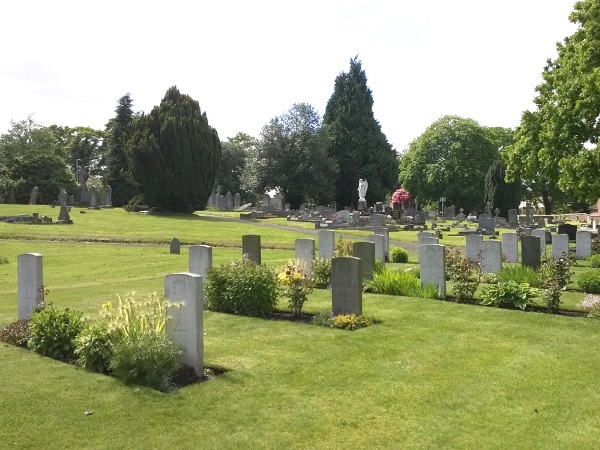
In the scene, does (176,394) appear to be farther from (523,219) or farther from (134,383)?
(523,219)

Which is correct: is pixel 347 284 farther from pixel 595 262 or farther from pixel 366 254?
pixel 595 262

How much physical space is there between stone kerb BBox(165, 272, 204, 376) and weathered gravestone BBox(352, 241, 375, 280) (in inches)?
313

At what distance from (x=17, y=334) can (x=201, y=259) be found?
5004 mm

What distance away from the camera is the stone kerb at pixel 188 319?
27.9 feet

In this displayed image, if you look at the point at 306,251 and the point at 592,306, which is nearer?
the point at 592,306

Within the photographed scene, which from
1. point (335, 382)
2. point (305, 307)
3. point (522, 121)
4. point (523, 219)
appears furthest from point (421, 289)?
point (523, 219)

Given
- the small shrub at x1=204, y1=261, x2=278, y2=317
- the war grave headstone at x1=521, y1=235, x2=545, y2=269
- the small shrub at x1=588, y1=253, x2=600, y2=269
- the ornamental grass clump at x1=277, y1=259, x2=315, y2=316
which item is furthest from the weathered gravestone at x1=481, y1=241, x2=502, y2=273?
the small shrub at x1=204, y1=261, x2=278, y2=317

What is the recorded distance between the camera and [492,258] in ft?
58.6

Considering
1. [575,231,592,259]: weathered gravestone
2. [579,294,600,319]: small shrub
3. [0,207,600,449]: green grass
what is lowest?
[0,207,600,449]: green grass

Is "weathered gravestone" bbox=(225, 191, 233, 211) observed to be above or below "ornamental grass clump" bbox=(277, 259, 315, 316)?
above

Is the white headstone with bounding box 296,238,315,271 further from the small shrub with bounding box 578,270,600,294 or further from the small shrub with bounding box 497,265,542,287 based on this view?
the small shrub with bounding box 578,270,600,294

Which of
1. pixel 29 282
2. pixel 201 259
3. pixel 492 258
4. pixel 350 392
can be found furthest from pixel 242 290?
pixel 492 258

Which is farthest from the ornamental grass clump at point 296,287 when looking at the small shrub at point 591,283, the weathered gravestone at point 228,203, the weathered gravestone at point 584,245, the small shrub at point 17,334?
the weathered gravestone at point 228,203

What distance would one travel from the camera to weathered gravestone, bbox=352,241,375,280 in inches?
629
